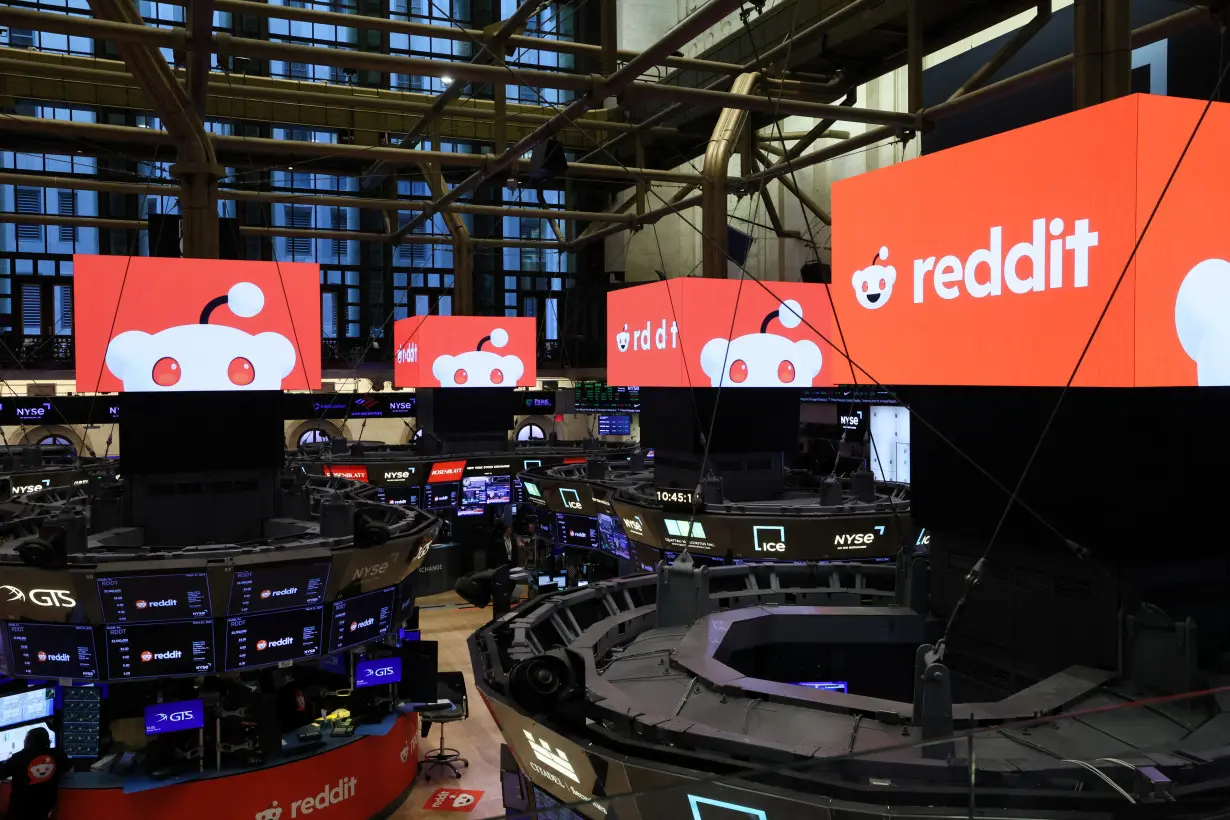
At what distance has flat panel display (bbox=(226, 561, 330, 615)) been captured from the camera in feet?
29.5

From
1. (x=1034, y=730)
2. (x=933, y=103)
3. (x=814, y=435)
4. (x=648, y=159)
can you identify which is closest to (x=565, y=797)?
(x=1034, y=730)

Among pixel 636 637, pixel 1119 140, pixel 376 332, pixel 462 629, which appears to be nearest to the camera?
pixel 1119 140

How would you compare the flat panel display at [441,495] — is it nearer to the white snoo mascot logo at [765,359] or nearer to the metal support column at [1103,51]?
the white snoo mascot logo at [765,359]

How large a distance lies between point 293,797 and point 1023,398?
7.86m

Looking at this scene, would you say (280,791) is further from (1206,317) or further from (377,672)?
(1206,317)

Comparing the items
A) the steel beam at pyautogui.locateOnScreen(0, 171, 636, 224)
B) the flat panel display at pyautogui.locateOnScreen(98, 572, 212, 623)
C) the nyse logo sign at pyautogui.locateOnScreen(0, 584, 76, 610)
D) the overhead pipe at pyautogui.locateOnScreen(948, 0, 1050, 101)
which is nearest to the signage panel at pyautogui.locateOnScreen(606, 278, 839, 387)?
the overhead pipe at pyautogui.locateOnScreen(948, 0, 1050, 101)

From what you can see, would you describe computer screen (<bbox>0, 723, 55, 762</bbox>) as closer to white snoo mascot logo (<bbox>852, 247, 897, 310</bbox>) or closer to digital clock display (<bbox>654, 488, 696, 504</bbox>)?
digital clock display (<bbox>654, 488, 696, 504</bbox>)

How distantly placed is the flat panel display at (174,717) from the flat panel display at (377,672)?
1883 mm

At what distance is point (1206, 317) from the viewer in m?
5.05

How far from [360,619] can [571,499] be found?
7107 mm

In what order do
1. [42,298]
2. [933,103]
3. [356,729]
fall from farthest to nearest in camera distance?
[42,298] → [933,103] → [356,729]

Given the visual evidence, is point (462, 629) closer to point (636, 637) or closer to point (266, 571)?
point (266, 571)

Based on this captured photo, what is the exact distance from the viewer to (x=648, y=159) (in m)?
24.3

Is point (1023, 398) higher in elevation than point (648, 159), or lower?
lower
